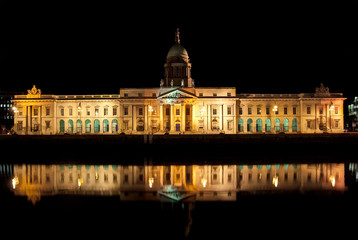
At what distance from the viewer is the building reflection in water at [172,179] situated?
2422 centimetres

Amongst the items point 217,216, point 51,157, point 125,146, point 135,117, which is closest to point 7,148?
point 51,157

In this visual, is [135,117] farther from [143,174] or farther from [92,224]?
[92,224]

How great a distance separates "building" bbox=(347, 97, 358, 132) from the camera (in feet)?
406

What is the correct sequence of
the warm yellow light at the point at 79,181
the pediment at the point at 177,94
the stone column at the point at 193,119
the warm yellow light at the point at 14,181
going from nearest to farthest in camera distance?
the warm yellow light at the point at 79,181 < the warm yellow light at the point at 14,181 < the pediment at the point at 177,94 < the stone column at the point at 193,119

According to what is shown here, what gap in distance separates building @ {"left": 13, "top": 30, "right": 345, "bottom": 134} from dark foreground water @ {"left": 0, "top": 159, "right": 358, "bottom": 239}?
4455cm

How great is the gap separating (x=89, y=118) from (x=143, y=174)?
175 ft

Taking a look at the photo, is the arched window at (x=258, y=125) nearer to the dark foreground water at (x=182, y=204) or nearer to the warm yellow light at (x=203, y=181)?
the dark foreground water at (x=182, y=204)

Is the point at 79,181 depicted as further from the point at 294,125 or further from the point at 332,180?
the point at 294,125

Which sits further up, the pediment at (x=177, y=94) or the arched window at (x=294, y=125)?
the pediment at (x=177, y=94)

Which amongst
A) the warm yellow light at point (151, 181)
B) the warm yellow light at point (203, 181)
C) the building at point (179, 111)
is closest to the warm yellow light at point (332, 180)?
the warm yellow light at point (203, 181)

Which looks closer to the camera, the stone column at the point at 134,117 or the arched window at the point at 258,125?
the stone column at the point at 134,117

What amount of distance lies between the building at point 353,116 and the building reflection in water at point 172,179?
9664 centimetres

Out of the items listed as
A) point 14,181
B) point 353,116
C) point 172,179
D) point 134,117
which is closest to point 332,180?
point 172,179

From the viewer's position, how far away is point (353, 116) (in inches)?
5123
